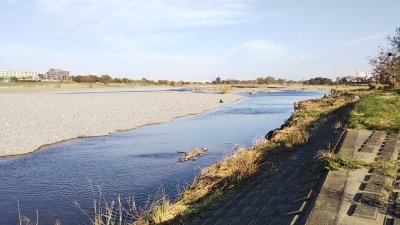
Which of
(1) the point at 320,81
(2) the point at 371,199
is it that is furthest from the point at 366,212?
(1) the point at 320,81

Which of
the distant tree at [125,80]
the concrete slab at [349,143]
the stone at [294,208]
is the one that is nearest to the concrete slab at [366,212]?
the stone at [294,208]

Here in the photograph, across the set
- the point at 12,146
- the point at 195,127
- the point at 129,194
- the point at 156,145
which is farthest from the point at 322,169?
the point at 195,127

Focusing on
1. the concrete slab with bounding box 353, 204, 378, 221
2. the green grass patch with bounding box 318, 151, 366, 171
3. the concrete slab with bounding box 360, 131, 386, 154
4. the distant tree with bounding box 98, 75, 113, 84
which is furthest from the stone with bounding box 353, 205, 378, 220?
the distant tree with bounding box 98, 75, 113, 84

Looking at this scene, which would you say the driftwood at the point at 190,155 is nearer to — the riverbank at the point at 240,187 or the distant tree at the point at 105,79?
the riverbank at the point at 240,187

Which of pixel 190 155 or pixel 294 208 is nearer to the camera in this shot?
pixel 294 208

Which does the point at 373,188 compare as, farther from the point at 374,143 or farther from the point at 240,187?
the point at 240,187

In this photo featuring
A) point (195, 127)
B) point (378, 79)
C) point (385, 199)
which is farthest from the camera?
point (378, 79)

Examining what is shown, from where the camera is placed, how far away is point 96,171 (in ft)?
50.3

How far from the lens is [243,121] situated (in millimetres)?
33781

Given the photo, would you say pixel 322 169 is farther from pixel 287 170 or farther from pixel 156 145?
pixel 156 145

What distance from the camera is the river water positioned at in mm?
11508

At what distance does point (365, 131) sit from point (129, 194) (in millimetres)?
7919

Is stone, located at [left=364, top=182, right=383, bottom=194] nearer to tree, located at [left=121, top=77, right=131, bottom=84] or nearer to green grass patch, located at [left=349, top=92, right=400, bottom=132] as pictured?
green grass patch, located at [left=349, top=92, right=400, bottom=132]

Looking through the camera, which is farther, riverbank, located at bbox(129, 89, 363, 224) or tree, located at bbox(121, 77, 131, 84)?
tree, located at bbox(121, 77, 131, 84)
